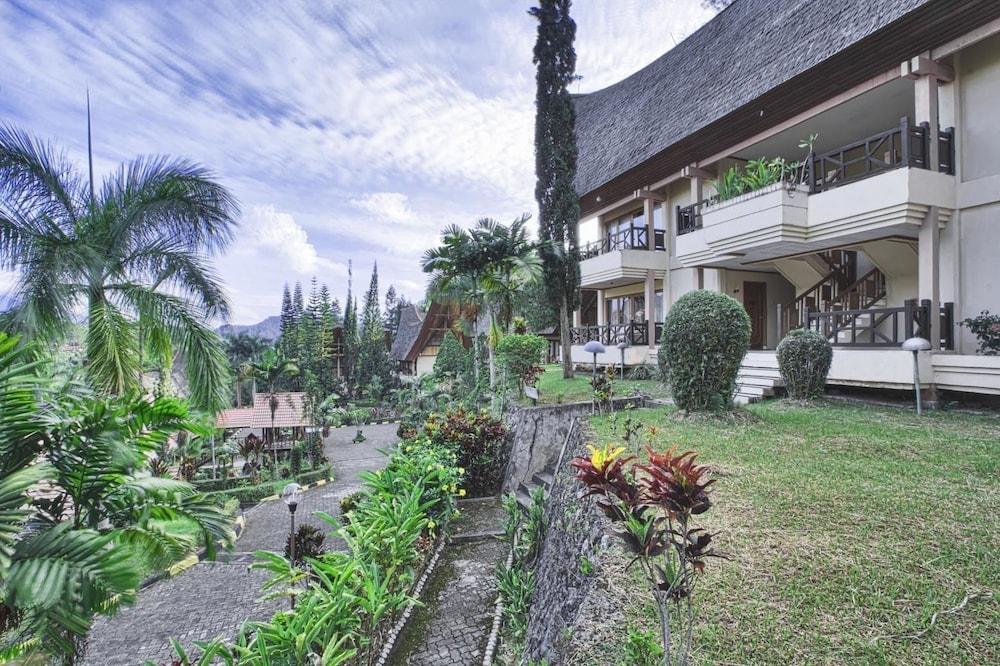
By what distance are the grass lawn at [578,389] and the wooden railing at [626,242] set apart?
164 inches

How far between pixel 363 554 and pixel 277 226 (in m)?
14.6

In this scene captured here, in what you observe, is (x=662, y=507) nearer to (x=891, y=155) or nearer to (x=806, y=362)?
(x=806, y=362)

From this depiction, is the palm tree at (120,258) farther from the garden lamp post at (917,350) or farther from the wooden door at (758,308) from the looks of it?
the wooden door at (758,308)

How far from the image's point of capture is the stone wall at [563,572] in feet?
11.0

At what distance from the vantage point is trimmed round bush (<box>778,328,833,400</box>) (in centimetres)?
807

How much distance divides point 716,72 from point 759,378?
26.6 feet

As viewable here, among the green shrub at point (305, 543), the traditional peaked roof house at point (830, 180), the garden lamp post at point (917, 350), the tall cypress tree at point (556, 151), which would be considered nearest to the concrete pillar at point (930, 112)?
the traditional peaked roof house at point (830, 180)

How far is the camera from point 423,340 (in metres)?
29.1

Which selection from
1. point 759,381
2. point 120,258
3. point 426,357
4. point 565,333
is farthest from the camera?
point 426,357

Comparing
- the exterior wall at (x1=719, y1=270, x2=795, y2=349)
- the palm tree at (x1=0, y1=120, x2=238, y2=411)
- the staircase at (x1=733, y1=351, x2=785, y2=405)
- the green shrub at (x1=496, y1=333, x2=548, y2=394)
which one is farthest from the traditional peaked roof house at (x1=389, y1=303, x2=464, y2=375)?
the palm tree at (x1=0, y1=120, x2=238, y2=411)

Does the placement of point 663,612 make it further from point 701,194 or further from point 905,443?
point 701,194

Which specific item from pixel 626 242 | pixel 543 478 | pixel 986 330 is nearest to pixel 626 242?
pixel 626 242

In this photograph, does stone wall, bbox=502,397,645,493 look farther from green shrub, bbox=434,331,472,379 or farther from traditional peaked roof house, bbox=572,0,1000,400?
green shrub, bbox=434,331,472,379

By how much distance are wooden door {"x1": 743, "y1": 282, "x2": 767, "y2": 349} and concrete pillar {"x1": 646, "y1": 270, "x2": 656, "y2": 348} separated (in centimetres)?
269
